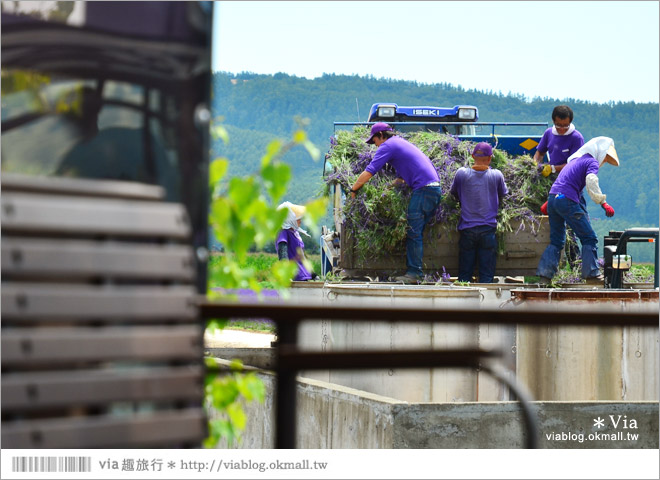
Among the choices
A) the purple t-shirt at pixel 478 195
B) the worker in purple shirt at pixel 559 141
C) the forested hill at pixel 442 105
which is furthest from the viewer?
the forested hill at pixel 442 105

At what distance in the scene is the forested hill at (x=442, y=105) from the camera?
84000 millimetres

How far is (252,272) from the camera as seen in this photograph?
2.45 m

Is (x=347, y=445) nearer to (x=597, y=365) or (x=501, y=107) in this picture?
(x=597, y=365)

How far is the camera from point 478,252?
806cm

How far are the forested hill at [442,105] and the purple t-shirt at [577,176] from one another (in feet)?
194

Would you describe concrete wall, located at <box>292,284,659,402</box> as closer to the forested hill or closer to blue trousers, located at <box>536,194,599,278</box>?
blue trousers, located at <box>536,194,599,278</box>

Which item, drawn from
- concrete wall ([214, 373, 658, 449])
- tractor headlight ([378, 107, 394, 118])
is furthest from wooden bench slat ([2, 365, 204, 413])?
tractor headlight ([378, 107, 394, 118])

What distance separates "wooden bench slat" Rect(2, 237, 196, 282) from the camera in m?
1.43

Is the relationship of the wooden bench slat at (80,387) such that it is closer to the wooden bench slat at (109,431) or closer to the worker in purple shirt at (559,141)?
the wooden bench slat at (109,431)

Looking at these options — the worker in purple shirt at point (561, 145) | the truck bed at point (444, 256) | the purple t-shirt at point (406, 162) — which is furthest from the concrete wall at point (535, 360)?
the worker in purple shirt at point (561, 145)

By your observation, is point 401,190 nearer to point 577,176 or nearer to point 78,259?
point 577,176

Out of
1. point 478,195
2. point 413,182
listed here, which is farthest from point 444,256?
point 413,182

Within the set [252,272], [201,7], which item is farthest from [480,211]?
[201,7]

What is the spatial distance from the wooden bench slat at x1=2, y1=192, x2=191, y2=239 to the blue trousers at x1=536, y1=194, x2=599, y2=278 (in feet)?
21.1
